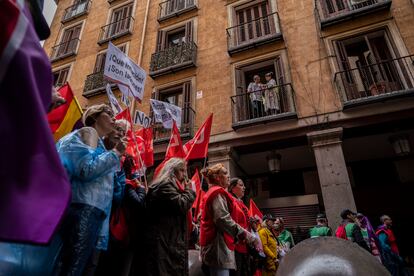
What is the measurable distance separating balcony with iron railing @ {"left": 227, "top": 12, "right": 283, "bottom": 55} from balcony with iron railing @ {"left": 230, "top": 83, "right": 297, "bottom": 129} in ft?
6.38

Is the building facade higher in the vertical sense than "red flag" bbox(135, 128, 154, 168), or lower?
higher

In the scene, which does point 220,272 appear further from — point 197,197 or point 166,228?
point 197,197

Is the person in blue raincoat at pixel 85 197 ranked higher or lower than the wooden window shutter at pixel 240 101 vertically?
lower

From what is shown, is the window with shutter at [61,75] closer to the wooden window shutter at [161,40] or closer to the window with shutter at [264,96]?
the wooden window shutter at [161,40]

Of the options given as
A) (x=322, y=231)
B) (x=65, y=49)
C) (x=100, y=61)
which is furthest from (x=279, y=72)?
(x=65, y=49)

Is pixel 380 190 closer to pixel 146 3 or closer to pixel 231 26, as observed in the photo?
pixel 231 26

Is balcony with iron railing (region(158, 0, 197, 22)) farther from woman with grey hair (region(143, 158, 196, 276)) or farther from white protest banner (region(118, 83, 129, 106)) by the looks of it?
woman with grey hair (region(143, 158, 196, 276))

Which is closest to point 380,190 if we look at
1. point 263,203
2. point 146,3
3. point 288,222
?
point 288,222

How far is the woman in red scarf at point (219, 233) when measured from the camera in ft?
9.86

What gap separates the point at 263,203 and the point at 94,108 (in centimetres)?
829

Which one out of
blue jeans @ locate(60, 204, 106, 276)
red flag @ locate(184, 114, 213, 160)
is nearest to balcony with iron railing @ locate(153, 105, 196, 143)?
red flag @ locate(184, 114, 213, 160)

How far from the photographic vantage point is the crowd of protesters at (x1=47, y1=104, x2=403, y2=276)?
1802 mm

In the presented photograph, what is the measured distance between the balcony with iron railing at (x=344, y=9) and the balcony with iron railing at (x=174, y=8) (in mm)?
5530

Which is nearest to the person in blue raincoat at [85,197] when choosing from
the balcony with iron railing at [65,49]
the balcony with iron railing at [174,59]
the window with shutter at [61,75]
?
the balcony with iron railing at [174,59]
